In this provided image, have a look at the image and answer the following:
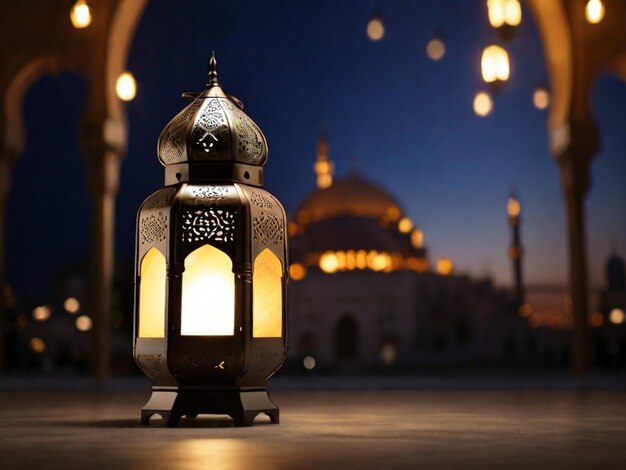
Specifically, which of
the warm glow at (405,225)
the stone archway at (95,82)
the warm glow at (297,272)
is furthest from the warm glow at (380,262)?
the stone archway at (95,82)

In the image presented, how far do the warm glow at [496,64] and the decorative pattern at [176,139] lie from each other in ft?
12.2

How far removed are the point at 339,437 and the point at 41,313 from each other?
3267cm

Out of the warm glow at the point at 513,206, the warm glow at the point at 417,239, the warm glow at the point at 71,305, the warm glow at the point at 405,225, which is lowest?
the warm glow at the point at 71,305

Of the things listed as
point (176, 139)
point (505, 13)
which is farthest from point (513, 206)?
point (176, 139)

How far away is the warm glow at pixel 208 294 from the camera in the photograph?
5922mm

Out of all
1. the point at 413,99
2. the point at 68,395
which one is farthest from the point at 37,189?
the point at 68,395

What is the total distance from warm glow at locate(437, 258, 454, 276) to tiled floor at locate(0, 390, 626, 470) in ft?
105


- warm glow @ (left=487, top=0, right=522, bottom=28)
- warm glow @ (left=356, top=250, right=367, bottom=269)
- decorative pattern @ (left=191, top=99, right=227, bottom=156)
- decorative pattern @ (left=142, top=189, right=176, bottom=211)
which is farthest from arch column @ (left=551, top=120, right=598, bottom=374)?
warm glow @ (left=356, top=250, right=367, bottom=269)

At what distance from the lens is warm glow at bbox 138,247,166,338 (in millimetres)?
6207

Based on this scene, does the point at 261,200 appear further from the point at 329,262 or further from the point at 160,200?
the point at 329,262

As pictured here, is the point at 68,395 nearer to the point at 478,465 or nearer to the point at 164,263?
the point at 164,263

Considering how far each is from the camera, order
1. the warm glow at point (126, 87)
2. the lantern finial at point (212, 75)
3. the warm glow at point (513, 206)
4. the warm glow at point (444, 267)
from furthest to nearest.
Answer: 1. the warm glow at point (444, 267)
2. the warm glow at point (513, 206)
3. the warm glow at point (126, 87)
4. the lantern finial at point (212, 75)

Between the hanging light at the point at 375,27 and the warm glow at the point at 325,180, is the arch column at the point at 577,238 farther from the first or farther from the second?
the warm glow at the point at 325,180

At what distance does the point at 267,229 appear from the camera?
6.12 meters
